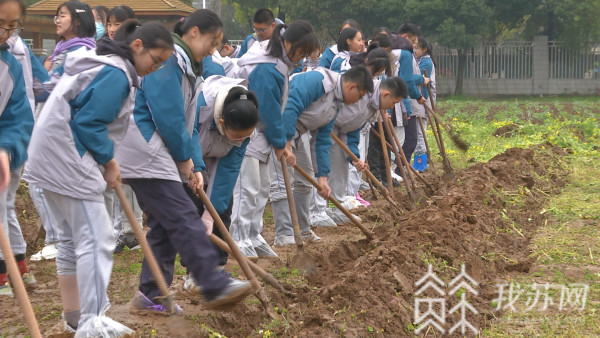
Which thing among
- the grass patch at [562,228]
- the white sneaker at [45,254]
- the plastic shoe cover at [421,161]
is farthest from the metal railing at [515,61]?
the white sneaker at [45,254]

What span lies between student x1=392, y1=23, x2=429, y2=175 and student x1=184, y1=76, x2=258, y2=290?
5.07 metres

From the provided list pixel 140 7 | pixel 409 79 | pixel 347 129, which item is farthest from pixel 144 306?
pixel 140 7

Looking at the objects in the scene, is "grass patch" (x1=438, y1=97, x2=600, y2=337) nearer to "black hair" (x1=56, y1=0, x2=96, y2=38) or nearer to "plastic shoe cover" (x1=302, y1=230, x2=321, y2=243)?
"plastic shoe cover" (x1=302, y1=230, x2=321, y2=243)

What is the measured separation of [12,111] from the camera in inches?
180

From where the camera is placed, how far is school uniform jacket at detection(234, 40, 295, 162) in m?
6.06

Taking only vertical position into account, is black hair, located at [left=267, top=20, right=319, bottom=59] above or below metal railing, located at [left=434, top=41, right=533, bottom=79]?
above

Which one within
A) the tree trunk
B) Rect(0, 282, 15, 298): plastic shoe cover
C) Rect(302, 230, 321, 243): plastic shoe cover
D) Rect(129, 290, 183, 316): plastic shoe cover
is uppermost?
Rect(129, 290, 183, 316): plastic shoe cover

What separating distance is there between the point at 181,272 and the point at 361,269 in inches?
51.4

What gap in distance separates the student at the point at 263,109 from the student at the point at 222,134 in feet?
1.82

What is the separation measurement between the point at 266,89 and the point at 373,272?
5.10 ft

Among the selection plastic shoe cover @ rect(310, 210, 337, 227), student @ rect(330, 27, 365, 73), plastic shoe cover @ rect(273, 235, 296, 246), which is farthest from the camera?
student @ rect(330, 27, 365, 73)

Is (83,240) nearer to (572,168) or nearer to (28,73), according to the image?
(28,73)

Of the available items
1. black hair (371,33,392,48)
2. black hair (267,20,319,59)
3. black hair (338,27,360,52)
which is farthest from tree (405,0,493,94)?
black hair (267,20,319,59)

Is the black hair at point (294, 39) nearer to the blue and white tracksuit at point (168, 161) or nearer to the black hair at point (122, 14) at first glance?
the black hair at point (122, 14)
